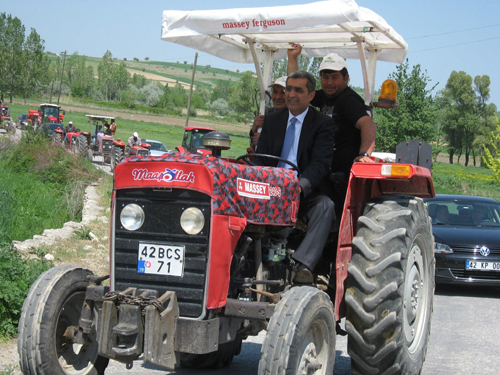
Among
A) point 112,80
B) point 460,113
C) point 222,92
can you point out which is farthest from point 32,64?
point 222,92

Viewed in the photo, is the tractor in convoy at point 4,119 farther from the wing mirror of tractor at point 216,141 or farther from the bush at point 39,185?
the wing mirror of tractor at point 216,141

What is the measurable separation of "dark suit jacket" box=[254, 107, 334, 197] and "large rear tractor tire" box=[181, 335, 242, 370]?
1.59 m

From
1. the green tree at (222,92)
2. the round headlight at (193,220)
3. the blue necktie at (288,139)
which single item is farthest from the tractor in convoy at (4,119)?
the green tree at (222,92)

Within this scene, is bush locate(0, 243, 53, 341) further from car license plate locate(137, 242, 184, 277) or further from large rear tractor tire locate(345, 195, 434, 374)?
large rear tractor tire locate(345, 195, 434, 374)

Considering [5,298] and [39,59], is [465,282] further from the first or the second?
[39,59]

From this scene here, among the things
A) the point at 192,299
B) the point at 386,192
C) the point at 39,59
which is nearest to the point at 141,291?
the point at 192,299

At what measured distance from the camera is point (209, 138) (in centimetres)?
423

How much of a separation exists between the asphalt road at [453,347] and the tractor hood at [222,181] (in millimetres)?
1875

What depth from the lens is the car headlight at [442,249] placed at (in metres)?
10.5

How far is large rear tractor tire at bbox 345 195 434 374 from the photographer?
4340mm

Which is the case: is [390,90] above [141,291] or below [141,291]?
above

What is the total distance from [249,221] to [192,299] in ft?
2.09

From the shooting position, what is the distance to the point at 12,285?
639 centimetres

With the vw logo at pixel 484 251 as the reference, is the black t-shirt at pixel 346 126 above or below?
above
